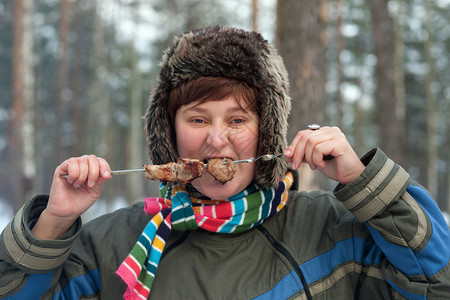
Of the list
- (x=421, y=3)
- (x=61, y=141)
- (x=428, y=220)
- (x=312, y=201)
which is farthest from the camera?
(x=421, y=3)

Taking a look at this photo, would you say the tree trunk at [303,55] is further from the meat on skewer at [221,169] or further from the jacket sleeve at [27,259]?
the jacket sleeve at [27,259]

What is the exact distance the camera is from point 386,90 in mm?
11133

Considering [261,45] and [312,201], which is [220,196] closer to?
[312,201]

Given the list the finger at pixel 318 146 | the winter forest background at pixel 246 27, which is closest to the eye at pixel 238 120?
the finger at pixel 318 146

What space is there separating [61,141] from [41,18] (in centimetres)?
1256

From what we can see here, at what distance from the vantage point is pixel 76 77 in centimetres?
1848

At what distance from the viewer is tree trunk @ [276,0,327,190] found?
16.0 ft

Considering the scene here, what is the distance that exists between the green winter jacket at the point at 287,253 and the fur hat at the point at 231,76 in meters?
0.34

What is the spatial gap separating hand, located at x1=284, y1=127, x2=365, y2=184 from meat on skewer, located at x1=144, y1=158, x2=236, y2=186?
0.30 m

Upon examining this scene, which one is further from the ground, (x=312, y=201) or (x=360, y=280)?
(x=312, y=201)

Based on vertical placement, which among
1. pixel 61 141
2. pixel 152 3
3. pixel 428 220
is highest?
pixel 152 3

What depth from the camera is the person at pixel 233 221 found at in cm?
167

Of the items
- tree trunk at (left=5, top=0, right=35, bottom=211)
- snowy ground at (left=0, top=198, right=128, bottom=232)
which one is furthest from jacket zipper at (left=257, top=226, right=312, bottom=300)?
tree trunk at (left=5, top=0, right=35, bottom=211)

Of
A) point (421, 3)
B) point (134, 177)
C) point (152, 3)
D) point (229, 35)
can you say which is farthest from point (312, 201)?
point (421, 3)
